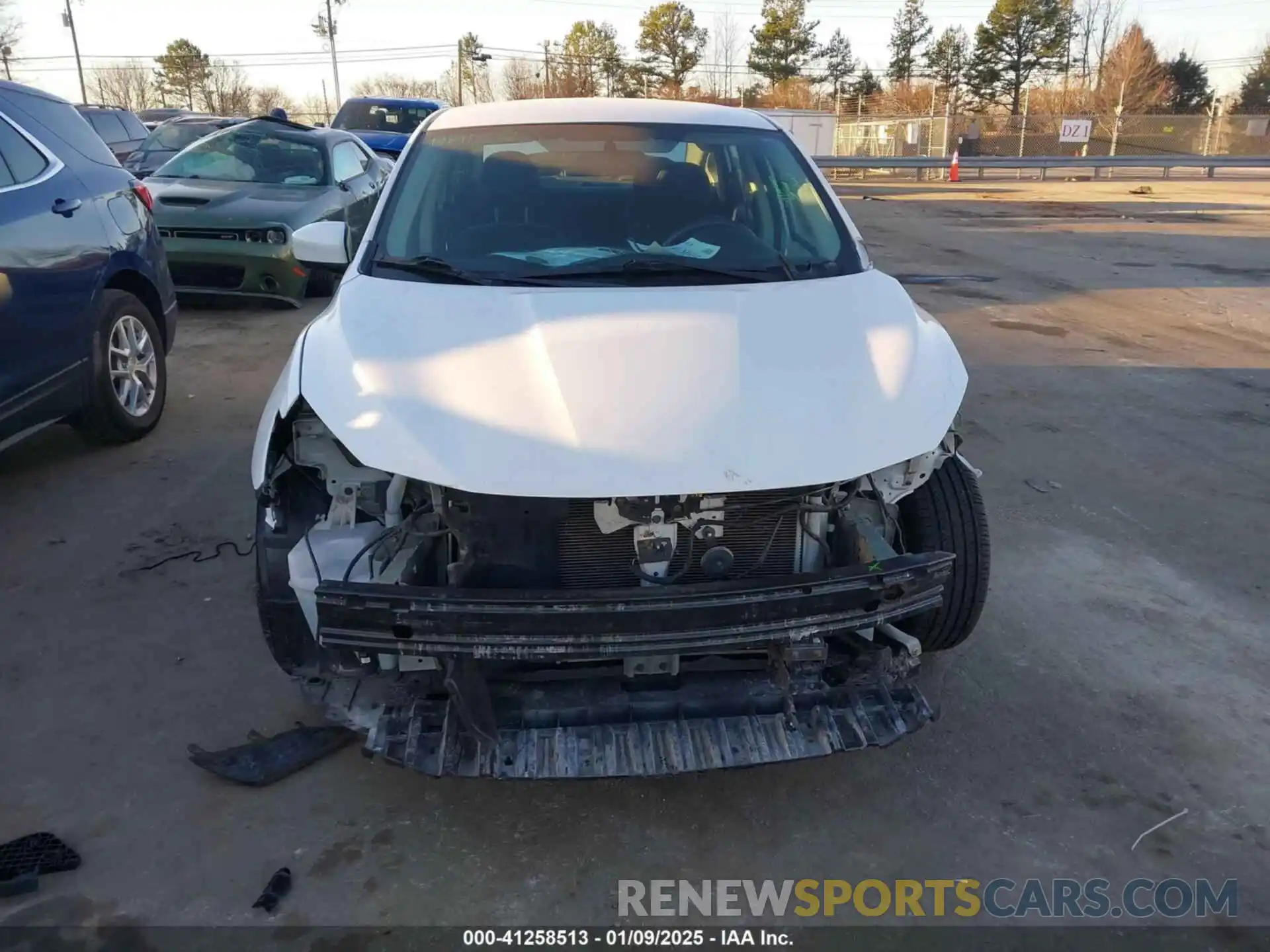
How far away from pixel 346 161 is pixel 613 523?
322 inches

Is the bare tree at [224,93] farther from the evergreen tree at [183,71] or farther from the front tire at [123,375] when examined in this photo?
the front tire at [123,375]

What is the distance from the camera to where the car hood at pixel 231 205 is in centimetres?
799

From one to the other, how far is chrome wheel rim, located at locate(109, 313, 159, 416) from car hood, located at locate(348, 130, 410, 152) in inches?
387

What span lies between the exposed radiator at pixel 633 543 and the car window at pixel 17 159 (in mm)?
3536

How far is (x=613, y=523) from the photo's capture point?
2.52 meters

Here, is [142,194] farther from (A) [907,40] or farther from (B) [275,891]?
(A) [907,40]

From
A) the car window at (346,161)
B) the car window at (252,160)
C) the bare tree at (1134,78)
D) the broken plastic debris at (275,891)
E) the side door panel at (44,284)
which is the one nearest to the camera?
the broken plastic debris at (275,891)

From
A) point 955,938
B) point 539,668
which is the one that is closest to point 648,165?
point 539,668

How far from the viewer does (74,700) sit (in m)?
3.18

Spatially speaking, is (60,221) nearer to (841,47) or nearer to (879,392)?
(879,392)

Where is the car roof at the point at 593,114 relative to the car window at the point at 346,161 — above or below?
above

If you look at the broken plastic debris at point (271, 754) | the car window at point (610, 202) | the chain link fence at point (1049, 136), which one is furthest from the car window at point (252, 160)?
the chain link fence at point (1049, 136)

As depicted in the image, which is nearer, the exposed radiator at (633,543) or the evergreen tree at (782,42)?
the exposed radiator at (633,543)

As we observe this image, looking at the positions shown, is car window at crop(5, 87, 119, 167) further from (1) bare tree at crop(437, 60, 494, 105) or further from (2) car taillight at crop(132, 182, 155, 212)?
(1) bare tree at crop(437, 60, 494, 105)
